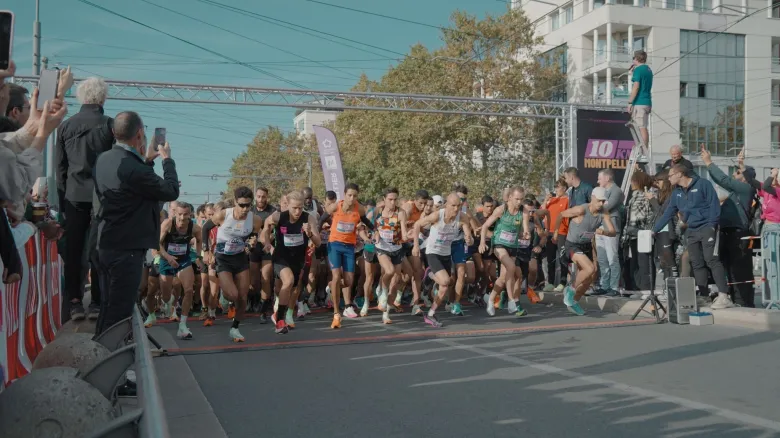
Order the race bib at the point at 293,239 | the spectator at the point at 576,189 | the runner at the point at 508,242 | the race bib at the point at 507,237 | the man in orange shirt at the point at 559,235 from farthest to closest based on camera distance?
the man in orange shirt at the point at 559,235 → the spectator at the point at 576,189 → the race bib at the point at 507,237 → the runner at the point at 508,242 → the race bib at the point at 293,239

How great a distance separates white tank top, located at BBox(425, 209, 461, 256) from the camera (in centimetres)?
1212

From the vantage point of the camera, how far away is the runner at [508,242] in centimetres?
1262

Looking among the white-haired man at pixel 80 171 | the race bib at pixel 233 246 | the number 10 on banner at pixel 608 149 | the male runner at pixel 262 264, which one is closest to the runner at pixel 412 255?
the male runner at pixel 262 264

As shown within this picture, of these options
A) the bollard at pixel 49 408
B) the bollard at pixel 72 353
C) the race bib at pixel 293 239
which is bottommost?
the bollard at pixel 72 353

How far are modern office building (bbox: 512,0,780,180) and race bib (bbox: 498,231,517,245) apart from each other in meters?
39.1

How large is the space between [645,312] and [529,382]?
20.0 ft

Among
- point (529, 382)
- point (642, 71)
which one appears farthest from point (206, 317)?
point (642, 71)

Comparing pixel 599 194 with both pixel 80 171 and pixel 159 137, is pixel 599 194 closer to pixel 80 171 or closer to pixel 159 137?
pixel 80 171

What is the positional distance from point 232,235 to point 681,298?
21.2 feet

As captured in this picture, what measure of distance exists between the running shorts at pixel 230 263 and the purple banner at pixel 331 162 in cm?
1532

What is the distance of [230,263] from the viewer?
34.6ft

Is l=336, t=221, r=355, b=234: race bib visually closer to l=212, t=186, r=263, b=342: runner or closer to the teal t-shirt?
l=212, t=186, r=263, b=342: runner

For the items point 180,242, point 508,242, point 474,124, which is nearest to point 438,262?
point 508,242

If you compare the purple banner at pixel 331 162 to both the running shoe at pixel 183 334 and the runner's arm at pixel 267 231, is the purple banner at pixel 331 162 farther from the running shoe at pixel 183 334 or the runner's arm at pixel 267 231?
the running shoe at pixel 183 334
